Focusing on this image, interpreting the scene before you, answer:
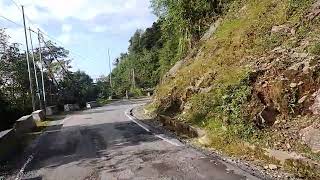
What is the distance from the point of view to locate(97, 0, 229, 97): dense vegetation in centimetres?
3127

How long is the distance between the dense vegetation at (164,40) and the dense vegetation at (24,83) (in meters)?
13.1

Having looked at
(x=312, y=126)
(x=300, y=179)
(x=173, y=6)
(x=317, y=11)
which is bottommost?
(x=300, y=179)

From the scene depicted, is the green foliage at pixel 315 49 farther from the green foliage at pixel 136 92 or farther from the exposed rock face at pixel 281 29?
the green foliage at pixel 136 92

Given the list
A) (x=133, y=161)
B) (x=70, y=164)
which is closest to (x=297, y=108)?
(x=133, y=161)

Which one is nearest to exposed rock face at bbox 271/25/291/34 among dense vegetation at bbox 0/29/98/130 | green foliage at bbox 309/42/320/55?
green foliage at bbox 309/42/320/55

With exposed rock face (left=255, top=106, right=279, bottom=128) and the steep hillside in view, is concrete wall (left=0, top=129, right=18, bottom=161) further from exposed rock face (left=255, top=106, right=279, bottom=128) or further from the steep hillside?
exposed rock face (left=255, top=106, right=279, bottom=128)

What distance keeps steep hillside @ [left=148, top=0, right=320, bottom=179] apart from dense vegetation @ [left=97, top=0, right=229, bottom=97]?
30.4 feet

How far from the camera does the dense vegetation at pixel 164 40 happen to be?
31.3 meters

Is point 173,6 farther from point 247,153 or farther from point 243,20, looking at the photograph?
point 247,153

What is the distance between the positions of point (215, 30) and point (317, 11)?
1159cm

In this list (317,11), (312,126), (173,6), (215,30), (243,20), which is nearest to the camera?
(312,126)

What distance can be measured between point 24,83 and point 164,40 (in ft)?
89.9

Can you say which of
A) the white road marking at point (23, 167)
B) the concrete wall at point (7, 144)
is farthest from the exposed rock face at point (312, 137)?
the concrete wall at point (7, 144)

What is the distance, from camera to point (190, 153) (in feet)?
36.8
